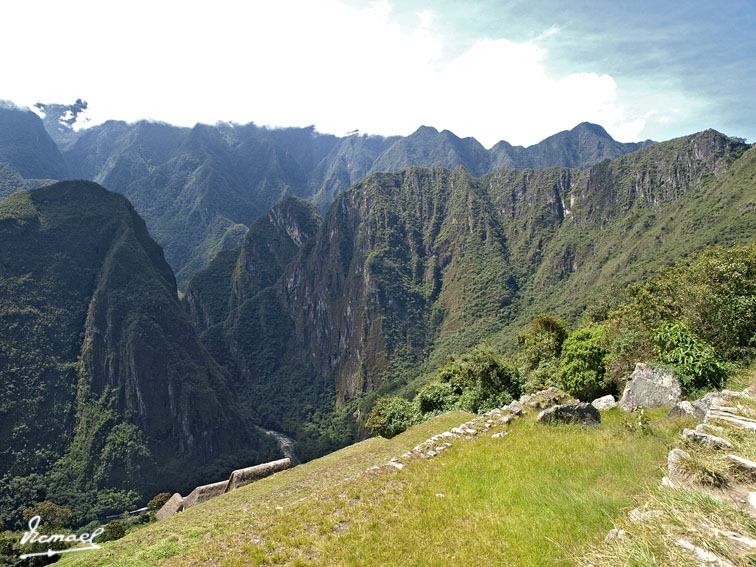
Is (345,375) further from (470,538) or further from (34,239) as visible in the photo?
(470,538)

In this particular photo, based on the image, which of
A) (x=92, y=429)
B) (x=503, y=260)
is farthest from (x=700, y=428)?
(x=503, y=260)

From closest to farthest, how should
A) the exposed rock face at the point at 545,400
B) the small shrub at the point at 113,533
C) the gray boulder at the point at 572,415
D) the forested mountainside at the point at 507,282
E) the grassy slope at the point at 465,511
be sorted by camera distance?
1. the grassy slope at the point at 465,511
2. the gray boulder at the point at 572,415
3. the exposed rock face at the point at 545,400
4. the small shrub at the point at 113,533
5. the forested mountainside at the point at 507,282

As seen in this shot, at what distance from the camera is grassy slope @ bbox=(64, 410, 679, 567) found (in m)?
6.04

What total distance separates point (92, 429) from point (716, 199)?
194 m

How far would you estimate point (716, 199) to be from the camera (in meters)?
106

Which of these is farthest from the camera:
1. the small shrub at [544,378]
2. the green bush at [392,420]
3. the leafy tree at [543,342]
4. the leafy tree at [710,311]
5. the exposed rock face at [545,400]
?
the leafy tree at [543,342]

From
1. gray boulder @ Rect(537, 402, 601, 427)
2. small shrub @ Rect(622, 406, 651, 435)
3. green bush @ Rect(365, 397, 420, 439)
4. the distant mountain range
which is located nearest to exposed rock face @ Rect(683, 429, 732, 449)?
small shrub @ Rect(622, 406, 651, 435)

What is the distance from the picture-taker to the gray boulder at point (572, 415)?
438 inches

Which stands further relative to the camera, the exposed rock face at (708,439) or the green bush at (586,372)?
the green bush at (586,372)

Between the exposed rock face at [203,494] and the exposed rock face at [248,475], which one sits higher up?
Answer: the exposed rock face at [248,475]

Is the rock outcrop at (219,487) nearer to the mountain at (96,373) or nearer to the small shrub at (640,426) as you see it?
the small shrub at (640,426)

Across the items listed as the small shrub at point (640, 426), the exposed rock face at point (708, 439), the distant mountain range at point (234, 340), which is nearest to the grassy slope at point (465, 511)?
the small shrub at point (640, 426)

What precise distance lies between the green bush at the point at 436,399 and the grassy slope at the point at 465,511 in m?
15.4

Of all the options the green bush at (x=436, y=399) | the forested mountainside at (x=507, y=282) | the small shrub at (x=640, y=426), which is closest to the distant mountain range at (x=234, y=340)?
the forested mountainside at (x=507, y=282)
